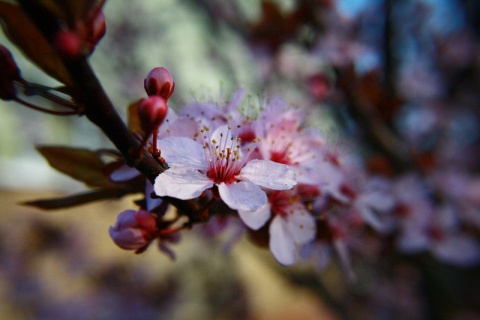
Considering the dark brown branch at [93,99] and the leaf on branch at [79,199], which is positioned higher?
the dark brown branch at [93,99]

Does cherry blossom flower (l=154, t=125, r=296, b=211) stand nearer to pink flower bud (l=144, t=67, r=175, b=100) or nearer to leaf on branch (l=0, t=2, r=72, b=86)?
pink flower bud (l=144, t=67, r=175, b=100)

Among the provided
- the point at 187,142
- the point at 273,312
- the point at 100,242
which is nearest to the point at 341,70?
the point at 187,142

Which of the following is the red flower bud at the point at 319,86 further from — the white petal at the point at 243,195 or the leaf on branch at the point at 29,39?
the leaf on branch at the point at 29,39

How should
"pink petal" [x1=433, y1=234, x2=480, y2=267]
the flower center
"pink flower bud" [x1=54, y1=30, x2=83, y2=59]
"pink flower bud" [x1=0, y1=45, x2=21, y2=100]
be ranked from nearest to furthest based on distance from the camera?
1. "pink flower bud" [x1=54, y1=30, x2=83, y2=59]
2. "pink flower bud" [x1=0, y1=45, x2=21, y2=100]
3. the flower center
4. "pink petal" [x1=433, y1=234, x2=480, y2=267]

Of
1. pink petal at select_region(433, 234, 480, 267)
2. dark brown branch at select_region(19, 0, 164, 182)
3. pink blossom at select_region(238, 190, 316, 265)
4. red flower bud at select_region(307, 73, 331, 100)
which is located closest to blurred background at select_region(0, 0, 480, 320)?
red flower bud at select_region(307, 73, 331, 100)

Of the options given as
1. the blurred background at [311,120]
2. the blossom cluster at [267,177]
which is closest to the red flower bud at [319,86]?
the blurred background at [311,120]

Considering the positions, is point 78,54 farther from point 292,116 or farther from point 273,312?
point 273,312

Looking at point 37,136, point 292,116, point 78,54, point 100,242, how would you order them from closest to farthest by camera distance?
point 78,54 → point 292,116 → point 100,242 → point 37,136
